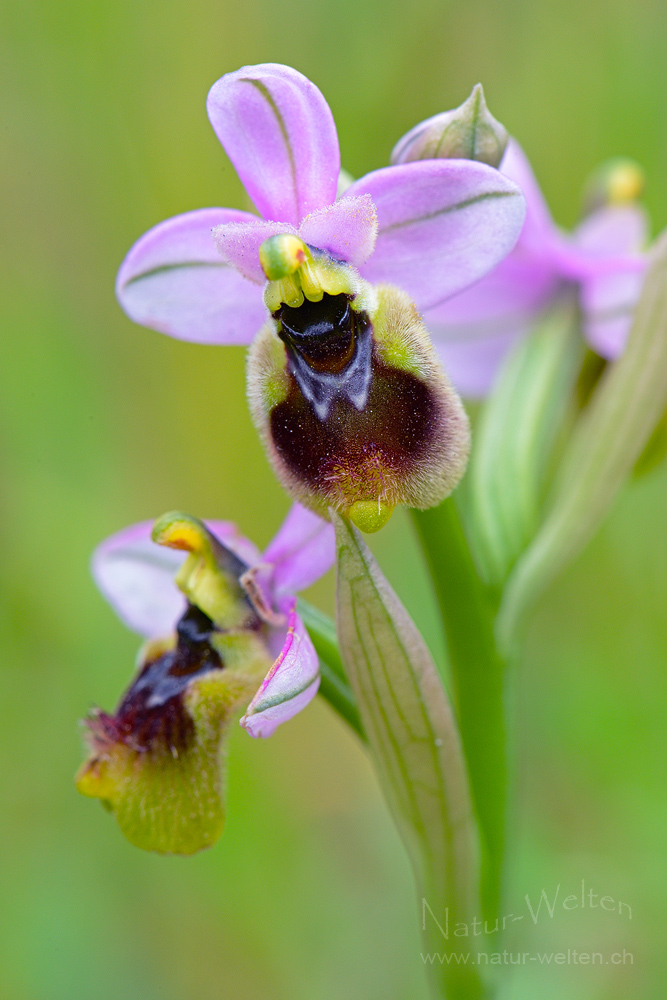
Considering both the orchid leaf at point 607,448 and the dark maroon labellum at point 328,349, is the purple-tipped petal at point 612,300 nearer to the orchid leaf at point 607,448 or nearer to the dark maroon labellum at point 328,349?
the orchid leaf at point 607,448

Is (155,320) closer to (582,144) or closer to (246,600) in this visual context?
(246,600)

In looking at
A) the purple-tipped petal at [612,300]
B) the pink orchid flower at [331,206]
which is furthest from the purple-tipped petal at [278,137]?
the purple-tipped petal at [612,300]

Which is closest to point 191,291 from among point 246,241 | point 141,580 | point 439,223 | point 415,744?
point 246,241

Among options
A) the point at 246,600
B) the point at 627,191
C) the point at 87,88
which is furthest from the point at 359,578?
the point at 87,88

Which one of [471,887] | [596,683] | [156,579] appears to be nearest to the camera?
[471,887]

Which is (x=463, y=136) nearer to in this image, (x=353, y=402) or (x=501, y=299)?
(x=353, y=402)

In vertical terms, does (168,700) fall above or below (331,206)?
below

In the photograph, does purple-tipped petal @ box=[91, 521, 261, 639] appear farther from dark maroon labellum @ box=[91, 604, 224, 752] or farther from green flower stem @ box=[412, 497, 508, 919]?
green flower stem @ box=[412, 497, 508, 919]

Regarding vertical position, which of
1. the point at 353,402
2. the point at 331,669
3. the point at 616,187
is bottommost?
the point at 331,669
